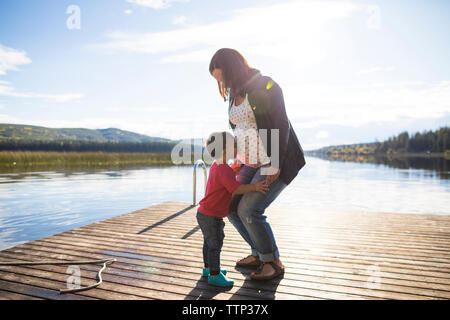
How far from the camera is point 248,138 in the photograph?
Answer: 2527mm

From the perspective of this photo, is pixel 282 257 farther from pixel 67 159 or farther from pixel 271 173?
pixel 67 159

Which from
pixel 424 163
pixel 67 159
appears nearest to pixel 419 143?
pixel 424 163

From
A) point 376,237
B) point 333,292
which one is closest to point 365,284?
point 333,292

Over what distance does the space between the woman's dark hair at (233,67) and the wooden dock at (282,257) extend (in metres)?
1.58

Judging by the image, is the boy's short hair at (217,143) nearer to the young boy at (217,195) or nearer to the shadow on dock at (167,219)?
the young boy at (217,195)

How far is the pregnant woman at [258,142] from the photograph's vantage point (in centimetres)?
241

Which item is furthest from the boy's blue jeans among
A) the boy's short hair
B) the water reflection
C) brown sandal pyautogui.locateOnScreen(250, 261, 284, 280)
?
the water reflection

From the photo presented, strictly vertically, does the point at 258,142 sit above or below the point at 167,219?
above

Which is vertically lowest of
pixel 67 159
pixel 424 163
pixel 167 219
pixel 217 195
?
pixel 424 163

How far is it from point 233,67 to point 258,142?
619 millimetres

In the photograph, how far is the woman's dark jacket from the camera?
7.85ft

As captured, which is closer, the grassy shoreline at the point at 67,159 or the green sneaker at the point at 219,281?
the green sneaker at the point at 219,281

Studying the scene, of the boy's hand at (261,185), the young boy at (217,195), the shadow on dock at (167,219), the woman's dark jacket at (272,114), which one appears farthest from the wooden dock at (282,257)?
the woman's dark jacket at (272,114)

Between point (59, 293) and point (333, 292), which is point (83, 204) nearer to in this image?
point (59, 293)
